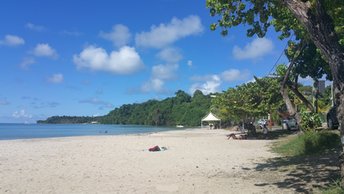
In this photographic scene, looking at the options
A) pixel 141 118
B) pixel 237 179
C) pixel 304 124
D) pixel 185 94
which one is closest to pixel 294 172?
pixel 237 179

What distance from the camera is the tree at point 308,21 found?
7.49 meters

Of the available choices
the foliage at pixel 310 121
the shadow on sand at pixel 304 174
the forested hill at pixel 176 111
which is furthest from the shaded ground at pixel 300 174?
the forested hill at pixel 176 111

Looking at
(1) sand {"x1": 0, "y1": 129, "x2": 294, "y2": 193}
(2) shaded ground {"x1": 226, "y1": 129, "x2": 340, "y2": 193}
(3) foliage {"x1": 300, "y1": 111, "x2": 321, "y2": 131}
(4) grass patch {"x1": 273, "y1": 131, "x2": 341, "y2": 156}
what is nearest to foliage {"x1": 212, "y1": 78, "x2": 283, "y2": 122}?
(3) foliage {"x1": 300, "y1": 111, "x2": 321, "y2": 131}

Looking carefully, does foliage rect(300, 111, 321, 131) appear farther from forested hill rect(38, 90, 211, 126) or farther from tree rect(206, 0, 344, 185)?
forested hill rect(38, 90, 211, 126)

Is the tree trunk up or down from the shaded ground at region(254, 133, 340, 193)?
up

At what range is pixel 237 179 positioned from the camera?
11.8 meters

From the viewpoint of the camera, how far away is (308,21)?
7.59 meters

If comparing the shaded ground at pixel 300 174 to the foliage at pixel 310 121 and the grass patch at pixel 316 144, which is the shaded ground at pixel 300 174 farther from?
the foliage at pixel 310 121

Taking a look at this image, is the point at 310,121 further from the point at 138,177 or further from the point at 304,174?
the point at 138,177

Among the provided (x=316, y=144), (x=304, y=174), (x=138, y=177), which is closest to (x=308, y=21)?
(x=304, y=174)

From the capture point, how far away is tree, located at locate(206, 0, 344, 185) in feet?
24.6

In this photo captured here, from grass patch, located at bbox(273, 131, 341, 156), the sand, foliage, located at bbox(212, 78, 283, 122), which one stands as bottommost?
A: the sand

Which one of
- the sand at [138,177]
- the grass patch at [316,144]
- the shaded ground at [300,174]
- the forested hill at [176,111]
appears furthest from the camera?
the forested hill at [176,111]

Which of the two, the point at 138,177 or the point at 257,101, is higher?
the point at 257,101
